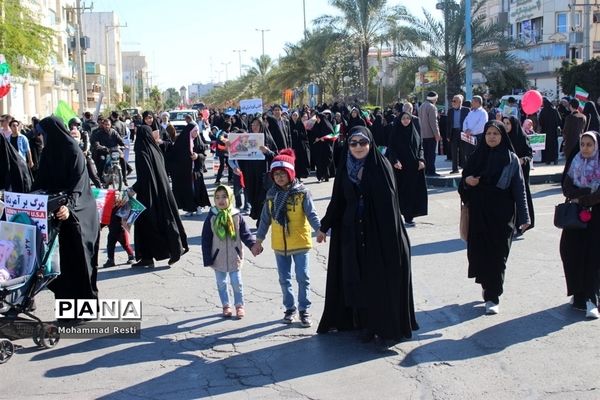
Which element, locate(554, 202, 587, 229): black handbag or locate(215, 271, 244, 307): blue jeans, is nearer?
locate(554, 202, 587, 229): black handbag

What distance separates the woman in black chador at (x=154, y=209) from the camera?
899 cm

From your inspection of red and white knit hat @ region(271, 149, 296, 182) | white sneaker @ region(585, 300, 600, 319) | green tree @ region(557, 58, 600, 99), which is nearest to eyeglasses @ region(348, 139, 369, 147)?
red and white knit hat @ region(271, 149, 296, 182)

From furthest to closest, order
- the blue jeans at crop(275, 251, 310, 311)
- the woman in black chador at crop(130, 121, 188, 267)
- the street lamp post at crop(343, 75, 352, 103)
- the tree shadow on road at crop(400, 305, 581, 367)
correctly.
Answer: the street lamp post at crop(343, 75, 352, 103) < the woman in black chador at crop(130, 121, 188, 267) < the blue jeans at crop(275, 251, 310, 311) < the tree shadow on road at crop(400, 305, 581, 367)

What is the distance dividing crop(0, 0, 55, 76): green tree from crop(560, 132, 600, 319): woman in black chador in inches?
817

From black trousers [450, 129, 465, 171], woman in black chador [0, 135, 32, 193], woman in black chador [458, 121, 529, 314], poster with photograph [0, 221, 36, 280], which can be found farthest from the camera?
black trousers [450, 129, 465, 171]

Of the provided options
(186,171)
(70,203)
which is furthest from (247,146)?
(70,203)

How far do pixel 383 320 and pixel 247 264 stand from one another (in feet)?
12.1

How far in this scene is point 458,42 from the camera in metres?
28.6

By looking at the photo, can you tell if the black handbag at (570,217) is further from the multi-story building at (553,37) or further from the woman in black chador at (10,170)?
the multi-story building at (553,37)

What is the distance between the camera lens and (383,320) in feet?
19.1

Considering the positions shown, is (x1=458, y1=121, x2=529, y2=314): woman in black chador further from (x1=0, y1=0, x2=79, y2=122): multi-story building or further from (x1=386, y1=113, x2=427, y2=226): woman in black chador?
(x1=0, y1=0, x2=79, y2=122): multi-story building

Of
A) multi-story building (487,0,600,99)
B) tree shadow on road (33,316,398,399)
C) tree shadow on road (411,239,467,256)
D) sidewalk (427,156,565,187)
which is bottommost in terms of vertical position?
tree shadow on road (33,316,398,399)

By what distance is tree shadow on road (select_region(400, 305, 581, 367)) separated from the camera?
578 cm

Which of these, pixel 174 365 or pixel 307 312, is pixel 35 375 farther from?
pixel 307 312
